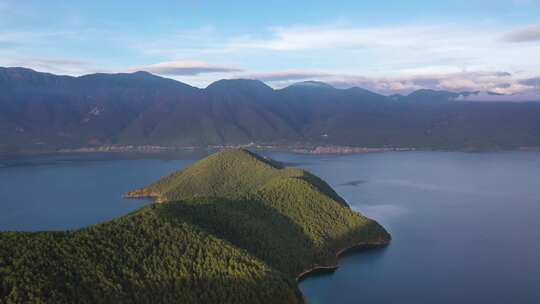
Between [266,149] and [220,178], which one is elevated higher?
[220,178]

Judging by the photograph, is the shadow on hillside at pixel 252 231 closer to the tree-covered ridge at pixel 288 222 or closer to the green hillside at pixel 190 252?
the tree-covered ridge at pixel 288 222

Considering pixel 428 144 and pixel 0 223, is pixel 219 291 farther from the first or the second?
pixel 428 144

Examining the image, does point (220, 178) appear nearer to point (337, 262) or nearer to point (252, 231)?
point (337, 262)

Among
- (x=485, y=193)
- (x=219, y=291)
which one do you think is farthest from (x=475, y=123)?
(x=219, y=291)

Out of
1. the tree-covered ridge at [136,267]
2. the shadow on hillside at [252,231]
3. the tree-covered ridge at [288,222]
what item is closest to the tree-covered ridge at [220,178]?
the tree-covered ridge at [288,222]

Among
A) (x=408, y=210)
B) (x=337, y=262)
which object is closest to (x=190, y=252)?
(x=337, y=262)

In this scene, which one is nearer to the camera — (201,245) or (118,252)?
(118,252)
